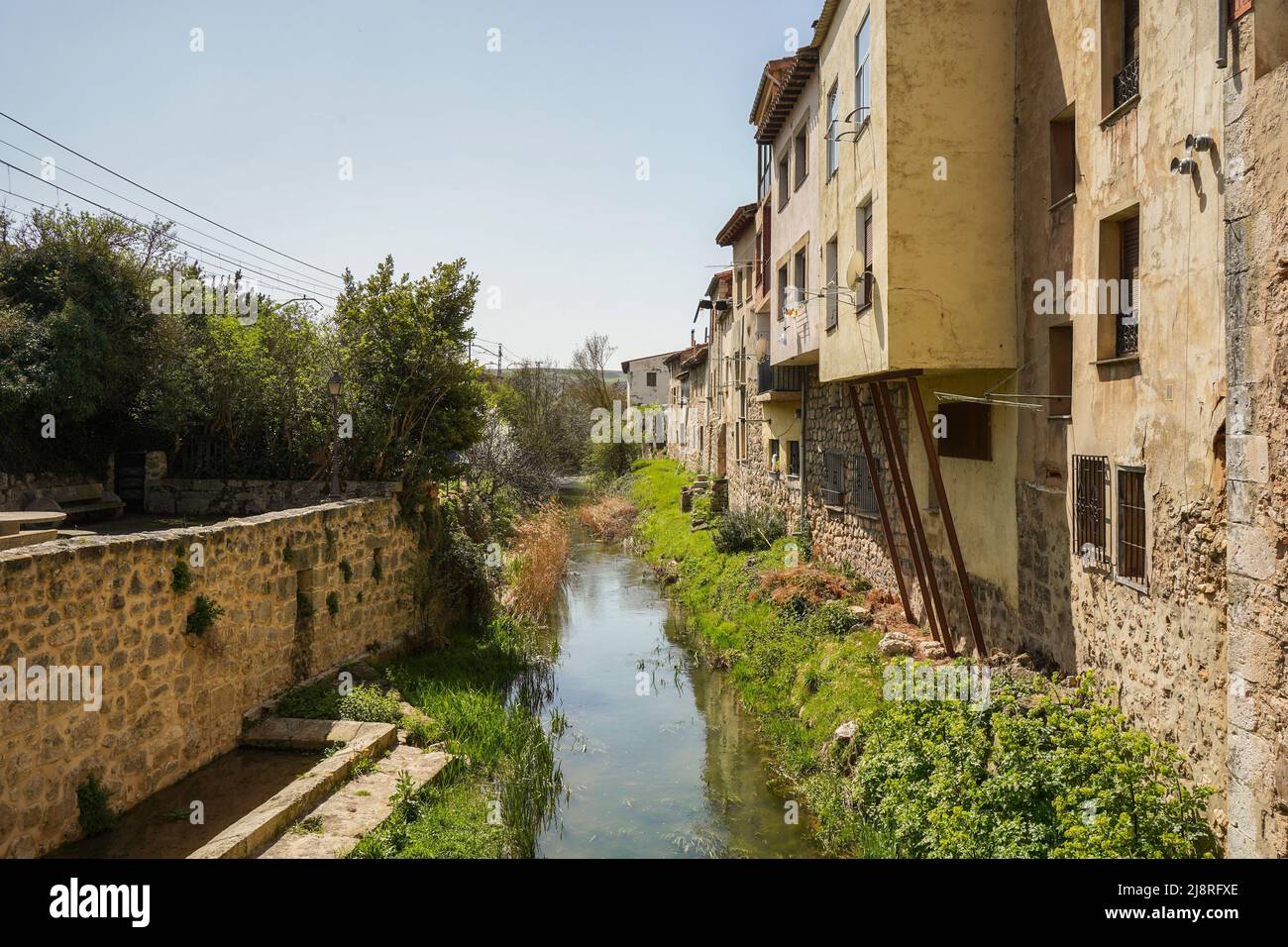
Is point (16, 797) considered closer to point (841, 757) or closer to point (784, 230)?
point (841, 757)

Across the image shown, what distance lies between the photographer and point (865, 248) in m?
11.0

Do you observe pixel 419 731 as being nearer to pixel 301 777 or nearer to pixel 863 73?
pixel 301 777

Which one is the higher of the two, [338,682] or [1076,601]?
[1076,601]

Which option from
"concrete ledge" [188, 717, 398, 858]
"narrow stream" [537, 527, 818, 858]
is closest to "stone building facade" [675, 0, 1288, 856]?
"narrow stream" [537, 527, 818, 858]

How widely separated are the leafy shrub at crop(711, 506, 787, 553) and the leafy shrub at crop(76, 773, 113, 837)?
14.2 m

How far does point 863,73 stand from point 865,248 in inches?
87.3

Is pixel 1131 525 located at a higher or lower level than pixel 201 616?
higher

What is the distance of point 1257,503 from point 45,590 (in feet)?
26.3

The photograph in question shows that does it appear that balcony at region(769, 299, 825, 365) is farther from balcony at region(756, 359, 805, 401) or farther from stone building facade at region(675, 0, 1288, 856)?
balcony at region(756, 359, 805, 401)

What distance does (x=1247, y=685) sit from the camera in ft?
16.4

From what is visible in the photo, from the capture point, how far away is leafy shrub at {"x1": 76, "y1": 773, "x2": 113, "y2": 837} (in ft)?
20.3

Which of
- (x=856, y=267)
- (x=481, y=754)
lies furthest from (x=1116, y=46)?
(x=481, y=754)

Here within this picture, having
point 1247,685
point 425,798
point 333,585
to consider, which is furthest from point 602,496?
point 1247,685

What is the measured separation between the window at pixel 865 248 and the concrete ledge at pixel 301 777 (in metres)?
7.46
